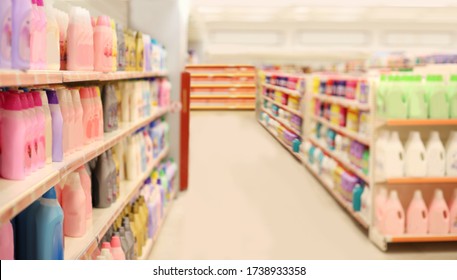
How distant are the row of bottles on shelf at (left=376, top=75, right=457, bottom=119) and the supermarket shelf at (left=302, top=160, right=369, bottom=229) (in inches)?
35.3

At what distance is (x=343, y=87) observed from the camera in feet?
15.9

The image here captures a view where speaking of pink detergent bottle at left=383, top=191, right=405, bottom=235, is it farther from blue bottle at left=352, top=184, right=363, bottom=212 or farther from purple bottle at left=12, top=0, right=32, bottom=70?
purple bottle at left=12, top=0, right=32, bottom=70

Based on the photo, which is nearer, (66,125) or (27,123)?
(27,123)

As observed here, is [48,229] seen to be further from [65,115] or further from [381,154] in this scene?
[381,154]

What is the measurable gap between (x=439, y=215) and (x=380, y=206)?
0.38 m

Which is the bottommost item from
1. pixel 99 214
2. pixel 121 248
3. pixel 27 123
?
pixel 121 248

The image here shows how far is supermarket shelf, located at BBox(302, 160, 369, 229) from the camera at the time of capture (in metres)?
4.18

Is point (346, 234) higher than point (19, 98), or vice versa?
point (19, 98)

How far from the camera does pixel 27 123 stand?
5.32ft

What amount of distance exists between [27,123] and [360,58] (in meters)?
8.46

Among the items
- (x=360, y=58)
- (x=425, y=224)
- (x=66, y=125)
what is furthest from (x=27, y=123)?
(x=360, y=58)

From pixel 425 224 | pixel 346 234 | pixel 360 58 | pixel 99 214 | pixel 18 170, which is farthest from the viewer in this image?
pixel 360 58

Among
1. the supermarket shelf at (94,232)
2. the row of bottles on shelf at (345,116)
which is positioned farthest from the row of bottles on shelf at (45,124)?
the row of bottles on shelf at (345,116)
